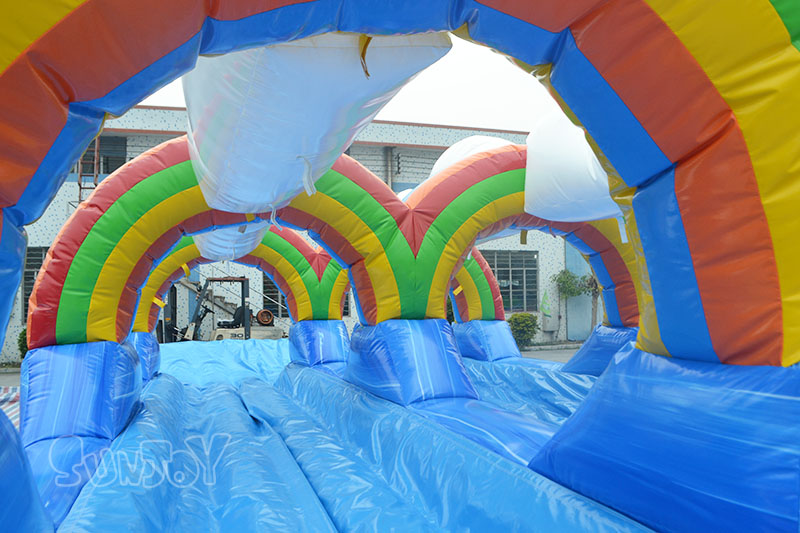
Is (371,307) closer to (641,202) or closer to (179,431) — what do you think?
(179,431)

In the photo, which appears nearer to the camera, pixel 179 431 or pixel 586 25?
pixel 586 25

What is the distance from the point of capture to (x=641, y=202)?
1.48 metres

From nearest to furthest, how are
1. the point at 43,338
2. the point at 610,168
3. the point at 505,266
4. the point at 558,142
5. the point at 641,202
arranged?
the point at 641,202 → the point at 610,168 → the point at 43,338 → the point at 558,142 → the point at 505,266

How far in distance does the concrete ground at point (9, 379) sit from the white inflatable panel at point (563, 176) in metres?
8.26

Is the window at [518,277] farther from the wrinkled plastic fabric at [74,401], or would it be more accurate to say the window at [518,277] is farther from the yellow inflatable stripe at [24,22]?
the yellow inflatable stripe at [24,22]

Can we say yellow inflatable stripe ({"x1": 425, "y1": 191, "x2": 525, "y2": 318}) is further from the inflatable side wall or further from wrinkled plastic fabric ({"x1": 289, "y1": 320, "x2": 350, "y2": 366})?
wrinkled plastic fabric ({"x1": 289, "y1": 320, "x2": 350, "y2": 366})

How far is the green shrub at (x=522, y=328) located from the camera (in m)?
12.6

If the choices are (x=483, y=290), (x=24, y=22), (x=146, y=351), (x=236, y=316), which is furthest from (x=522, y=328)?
(x=24, y=22)

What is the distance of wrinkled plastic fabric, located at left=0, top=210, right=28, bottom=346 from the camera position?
1043 millimetres

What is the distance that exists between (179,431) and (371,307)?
1.44 meters

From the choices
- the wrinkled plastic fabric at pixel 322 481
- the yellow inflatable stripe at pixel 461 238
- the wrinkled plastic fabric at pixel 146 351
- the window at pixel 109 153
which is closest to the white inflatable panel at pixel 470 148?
the yellow inflatable stripe at pixel 461 238

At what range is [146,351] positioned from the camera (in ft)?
19.1

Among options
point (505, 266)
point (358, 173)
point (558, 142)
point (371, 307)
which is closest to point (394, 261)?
point (371, 307)

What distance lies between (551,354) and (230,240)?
8.34 meters
